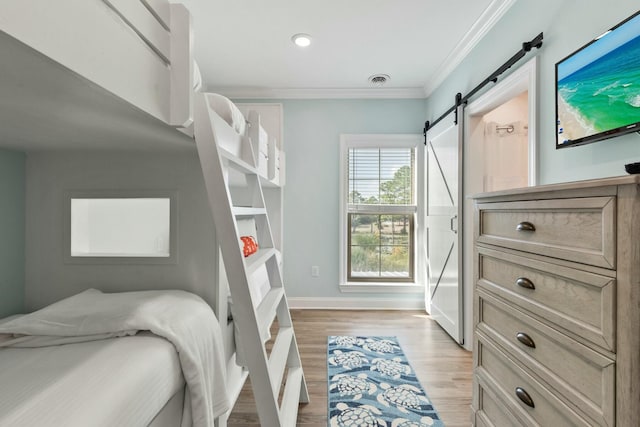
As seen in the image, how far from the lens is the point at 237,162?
4.54 ft

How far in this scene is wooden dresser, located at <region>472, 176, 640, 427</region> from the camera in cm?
72

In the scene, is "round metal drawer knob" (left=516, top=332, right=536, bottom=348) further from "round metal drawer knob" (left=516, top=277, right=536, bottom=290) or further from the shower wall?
the shower wall

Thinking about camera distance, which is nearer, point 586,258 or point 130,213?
point 586,258

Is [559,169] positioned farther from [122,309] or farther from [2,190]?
[2,190]

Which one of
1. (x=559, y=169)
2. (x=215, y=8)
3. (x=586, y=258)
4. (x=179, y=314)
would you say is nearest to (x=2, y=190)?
(x=179, y=314)

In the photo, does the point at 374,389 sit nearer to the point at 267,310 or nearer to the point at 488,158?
the point at 267,310

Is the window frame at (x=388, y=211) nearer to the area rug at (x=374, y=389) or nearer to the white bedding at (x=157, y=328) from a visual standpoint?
the area rug at (x=374, y=389)

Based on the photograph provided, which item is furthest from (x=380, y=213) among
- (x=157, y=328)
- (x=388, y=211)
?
(x=157, y=328)

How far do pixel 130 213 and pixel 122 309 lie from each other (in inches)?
24.5

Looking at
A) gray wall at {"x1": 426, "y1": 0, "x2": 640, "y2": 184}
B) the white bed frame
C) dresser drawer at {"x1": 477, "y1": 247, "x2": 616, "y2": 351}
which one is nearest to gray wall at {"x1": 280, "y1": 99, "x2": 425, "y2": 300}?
gray wall at {"x1": 426, "y1": 0, "x2": 640, "y2": 184}

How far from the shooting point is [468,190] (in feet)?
8.30

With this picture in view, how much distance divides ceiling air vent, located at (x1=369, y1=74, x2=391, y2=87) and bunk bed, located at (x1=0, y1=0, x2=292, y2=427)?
238cm

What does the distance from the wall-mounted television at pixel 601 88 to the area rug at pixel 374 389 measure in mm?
1602

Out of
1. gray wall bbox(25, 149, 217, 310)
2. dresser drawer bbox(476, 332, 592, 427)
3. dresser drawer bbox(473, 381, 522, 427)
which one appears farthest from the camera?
gray wall bbox(25, 149, 217, 310)
